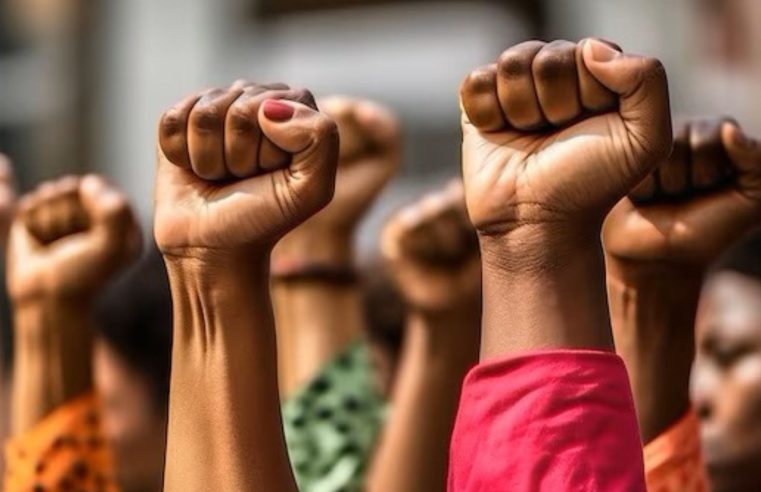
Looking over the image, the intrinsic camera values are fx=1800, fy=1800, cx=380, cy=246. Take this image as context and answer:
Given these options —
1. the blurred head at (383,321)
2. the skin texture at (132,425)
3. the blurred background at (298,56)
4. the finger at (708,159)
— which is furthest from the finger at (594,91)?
the blurred background at (298,56)

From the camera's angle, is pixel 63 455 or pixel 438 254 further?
pixel 438 254

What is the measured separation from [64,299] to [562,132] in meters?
0.77

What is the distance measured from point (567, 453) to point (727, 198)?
0.37 metres

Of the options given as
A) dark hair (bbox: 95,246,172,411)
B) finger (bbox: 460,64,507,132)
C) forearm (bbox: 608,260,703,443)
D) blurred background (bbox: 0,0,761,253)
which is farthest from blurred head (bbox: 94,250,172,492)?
blurred background (bbox: 0,0,761,253)

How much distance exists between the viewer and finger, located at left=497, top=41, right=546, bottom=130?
1263 millimetres

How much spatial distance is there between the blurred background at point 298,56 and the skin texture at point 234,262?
4868 mm

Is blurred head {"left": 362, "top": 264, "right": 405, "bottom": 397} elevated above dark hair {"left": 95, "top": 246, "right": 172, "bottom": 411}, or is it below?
below

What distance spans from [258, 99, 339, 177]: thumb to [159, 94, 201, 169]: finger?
0.06 meters

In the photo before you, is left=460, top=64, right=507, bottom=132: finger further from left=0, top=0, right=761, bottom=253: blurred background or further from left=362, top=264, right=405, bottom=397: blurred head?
left=0, top=0, right=761, bottom=253: blurred background

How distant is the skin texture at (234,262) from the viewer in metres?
1.33

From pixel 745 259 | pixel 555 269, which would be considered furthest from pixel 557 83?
pixel 745 259

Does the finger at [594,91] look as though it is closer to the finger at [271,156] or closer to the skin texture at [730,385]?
the finger at [271,156]

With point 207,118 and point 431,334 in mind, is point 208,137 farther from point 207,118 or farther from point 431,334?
point 431,334

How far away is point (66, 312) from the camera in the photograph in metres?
1.87
